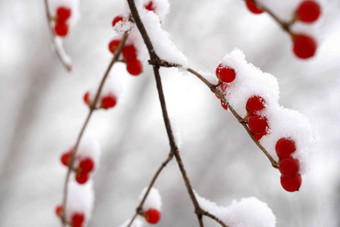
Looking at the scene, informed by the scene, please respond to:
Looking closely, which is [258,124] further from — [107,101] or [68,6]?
[68,6]

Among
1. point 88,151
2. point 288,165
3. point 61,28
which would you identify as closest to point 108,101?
point 88,151

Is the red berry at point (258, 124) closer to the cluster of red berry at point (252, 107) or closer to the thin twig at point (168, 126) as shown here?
the cluster of red berry at point (252, 107)

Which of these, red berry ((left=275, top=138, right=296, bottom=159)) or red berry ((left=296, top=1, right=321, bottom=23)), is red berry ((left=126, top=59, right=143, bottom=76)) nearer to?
red berry ((left=275, top=138, right=296, bottom=159))

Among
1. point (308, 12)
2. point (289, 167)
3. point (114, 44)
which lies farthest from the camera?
point (114, 44)

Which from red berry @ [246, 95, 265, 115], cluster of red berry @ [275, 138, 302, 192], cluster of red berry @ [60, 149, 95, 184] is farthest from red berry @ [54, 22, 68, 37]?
cluster of red berry @ [275, 138, 302, 192]

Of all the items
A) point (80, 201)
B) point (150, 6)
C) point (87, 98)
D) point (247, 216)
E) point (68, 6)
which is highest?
point (68, 6)

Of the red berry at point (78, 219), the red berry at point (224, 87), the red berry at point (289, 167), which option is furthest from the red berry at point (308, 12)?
the red berry at point (78, 219)
